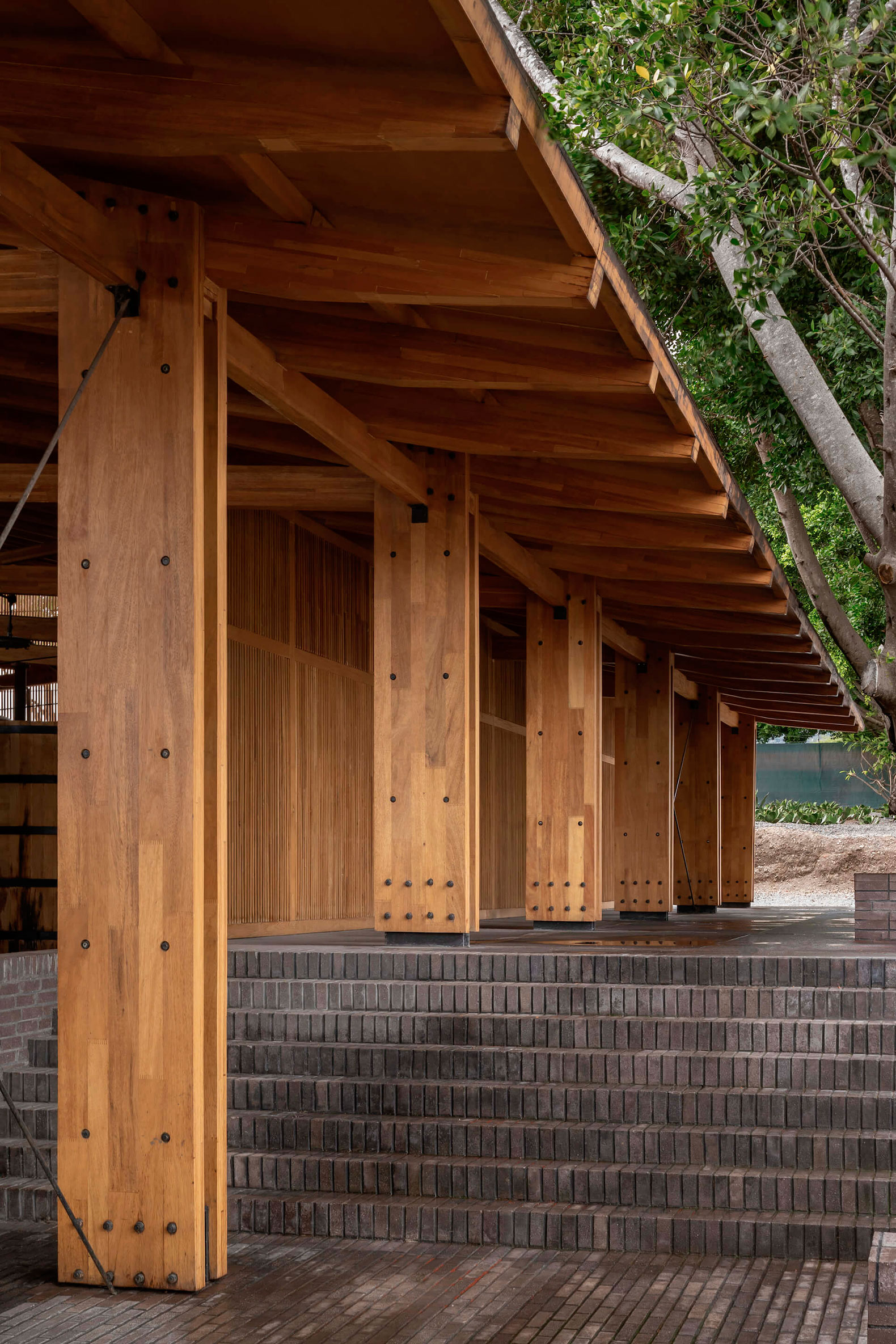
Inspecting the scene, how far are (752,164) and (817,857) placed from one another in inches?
872

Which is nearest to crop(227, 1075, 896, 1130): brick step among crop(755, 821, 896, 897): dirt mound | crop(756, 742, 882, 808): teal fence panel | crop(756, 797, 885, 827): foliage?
crop(755, 821, 896, 897): dirt mound

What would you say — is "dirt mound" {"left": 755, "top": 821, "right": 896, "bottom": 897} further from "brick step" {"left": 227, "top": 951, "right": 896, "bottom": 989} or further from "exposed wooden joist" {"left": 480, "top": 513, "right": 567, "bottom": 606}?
"brick step" {"left": 227, "top": 951, "right": 896, "bottom": 989}

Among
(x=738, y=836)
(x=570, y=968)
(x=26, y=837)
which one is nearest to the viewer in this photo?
(x=570, y=968)

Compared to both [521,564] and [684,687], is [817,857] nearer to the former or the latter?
[684,687]

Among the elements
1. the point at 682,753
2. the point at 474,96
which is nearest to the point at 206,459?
the point at 474,96

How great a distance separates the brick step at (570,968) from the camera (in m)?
7.56

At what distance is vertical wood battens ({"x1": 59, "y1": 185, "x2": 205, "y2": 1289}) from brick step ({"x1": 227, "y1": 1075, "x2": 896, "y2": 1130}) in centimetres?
177

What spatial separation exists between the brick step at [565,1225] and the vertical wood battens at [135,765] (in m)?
1.07

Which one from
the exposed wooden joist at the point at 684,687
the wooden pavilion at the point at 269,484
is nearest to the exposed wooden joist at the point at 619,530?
the wooden pavilion at the point at 269,484

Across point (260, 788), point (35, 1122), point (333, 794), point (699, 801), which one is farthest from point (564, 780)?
point (699, 801)

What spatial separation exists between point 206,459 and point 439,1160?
303cm

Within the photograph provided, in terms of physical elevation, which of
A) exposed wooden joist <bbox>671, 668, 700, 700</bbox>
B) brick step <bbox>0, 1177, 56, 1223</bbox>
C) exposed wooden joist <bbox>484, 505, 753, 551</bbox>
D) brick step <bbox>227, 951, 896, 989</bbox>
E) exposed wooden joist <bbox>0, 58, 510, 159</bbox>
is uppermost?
exposed wooden joist <bbox>0, 58, 510, 159</bbox>

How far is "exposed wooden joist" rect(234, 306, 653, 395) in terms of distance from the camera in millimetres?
6273

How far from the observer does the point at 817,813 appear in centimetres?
3447
